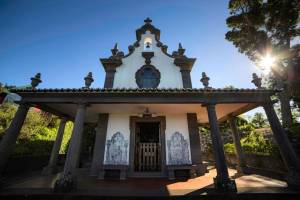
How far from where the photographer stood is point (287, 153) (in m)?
5.50

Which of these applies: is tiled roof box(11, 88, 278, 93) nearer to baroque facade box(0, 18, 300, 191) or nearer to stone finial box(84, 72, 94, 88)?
baroque facade box(0, 18, 300, 191)

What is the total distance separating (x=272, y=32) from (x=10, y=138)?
18.7 metres

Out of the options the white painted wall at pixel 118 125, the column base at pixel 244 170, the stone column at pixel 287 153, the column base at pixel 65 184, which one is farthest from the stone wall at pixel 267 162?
the column base at pixel 65 184

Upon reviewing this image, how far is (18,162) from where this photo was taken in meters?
8.66

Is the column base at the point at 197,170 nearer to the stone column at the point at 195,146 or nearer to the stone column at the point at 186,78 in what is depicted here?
the stone column at the point at 195,146

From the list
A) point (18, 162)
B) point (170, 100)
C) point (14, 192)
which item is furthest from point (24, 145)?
point (170, 100)

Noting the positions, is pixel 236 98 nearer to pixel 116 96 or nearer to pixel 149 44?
pixel 116 96

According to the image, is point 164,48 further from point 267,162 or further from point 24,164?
point 24,164

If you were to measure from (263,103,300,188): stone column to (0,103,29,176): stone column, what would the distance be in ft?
34.5

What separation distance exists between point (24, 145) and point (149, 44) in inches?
456

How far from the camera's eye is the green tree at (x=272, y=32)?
1134 cm

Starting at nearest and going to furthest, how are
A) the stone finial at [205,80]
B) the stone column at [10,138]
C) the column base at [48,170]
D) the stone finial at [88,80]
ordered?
1. the stone column at [10,138]
2. the stone finial at [205,80]
3. the stone finial at [88,80]
4. the column base at [48,170]

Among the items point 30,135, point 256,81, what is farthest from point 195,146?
point 30,135

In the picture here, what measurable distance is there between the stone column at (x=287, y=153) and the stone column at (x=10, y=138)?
414 inches
